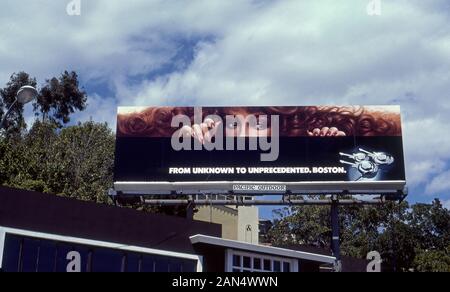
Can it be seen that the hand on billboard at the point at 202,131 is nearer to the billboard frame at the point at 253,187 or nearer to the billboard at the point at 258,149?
the billboard at the point at 258,149

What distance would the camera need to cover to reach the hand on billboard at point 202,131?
28.1 meters

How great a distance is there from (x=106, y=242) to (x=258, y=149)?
10684mm

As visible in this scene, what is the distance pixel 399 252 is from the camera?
5269cm

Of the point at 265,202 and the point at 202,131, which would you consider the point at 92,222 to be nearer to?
the point at 202,131

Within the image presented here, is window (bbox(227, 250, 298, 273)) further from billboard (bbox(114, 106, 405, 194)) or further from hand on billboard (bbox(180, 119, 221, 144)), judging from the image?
hand on billboard (bbox(180, 119, 221, 144))

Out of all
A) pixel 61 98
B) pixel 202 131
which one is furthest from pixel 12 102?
pixel 202 131

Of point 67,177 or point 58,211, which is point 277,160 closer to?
point 58,211

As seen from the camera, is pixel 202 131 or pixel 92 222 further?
pixel 202 131

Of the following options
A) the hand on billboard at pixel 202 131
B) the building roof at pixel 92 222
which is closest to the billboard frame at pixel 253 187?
the hand on billboard at pixel 202 131

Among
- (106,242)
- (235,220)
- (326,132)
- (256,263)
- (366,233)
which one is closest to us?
(106,242)

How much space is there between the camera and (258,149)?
27.8m

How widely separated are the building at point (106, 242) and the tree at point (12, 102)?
88.8ft

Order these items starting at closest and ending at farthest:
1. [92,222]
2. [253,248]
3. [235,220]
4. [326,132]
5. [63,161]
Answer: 1. [92,222]
2. [253,248]
3. [326,132]
4. [63,161]
5. [235,220]
